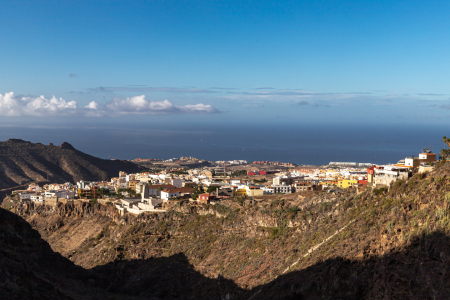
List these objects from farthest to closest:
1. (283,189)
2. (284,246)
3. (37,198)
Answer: (37,198) → (283,189) → (284,246)

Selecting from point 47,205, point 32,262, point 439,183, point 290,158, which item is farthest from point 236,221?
point 290,158

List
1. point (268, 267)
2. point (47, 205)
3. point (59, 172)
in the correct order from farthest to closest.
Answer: point (59, 172)
point (47, 205)
point (268, 267)

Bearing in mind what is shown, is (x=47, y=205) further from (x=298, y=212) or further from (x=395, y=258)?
(x=395, y=258)

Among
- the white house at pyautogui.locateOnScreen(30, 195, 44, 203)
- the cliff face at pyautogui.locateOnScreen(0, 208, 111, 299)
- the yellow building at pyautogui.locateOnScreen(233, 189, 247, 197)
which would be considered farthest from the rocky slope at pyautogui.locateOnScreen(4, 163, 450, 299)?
the white house at pyautogui.locateOnScreen(30, 195, 44, 203)

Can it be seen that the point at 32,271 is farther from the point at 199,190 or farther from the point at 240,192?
the point at 199,190

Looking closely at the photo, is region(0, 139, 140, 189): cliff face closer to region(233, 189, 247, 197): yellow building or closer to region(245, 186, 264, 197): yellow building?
region(233, 189, 247, 197): yellow building

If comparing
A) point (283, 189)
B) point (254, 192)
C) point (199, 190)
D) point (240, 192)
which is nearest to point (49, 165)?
point (199, 190)
